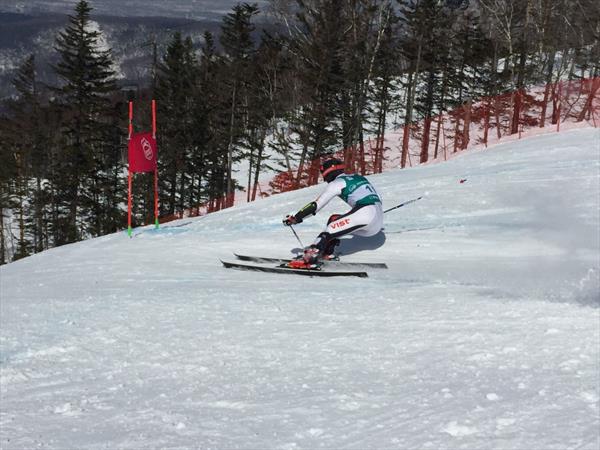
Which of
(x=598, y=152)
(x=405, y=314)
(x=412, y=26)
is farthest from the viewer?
(x=412, y=26)

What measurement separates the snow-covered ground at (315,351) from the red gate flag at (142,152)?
3233 millimetres

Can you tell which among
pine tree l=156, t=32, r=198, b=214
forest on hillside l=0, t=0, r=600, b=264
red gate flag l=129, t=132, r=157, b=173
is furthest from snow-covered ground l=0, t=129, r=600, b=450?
pine tree l=156, t=32, r=198, b=214

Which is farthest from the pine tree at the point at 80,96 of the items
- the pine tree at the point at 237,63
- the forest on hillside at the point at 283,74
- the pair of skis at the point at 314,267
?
the pair of skis at the point at 314,267

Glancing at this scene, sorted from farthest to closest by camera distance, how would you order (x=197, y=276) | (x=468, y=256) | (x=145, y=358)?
(x=468, y=256) → (x=197, y=276) → (x=145, y=358)

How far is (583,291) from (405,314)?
174 centimetres

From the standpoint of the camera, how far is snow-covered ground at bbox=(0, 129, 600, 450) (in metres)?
3.02

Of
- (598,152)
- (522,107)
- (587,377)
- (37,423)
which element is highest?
(522,107)

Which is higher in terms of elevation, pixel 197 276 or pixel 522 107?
pixel 522 107

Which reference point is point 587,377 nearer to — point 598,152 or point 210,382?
point 210,382

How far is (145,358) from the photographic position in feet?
14.1

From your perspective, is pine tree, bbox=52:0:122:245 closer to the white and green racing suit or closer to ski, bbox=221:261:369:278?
ski, bbox=221:261:369:278

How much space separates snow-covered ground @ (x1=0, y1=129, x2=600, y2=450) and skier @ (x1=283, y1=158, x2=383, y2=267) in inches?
25.4

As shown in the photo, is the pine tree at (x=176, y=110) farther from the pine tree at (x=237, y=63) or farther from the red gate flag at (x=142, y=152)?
the red gate flag at (x=142, y=152)

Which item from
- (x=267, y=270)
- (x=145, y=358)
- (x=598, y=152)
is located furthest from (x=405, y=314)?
(x=598, y=152)
